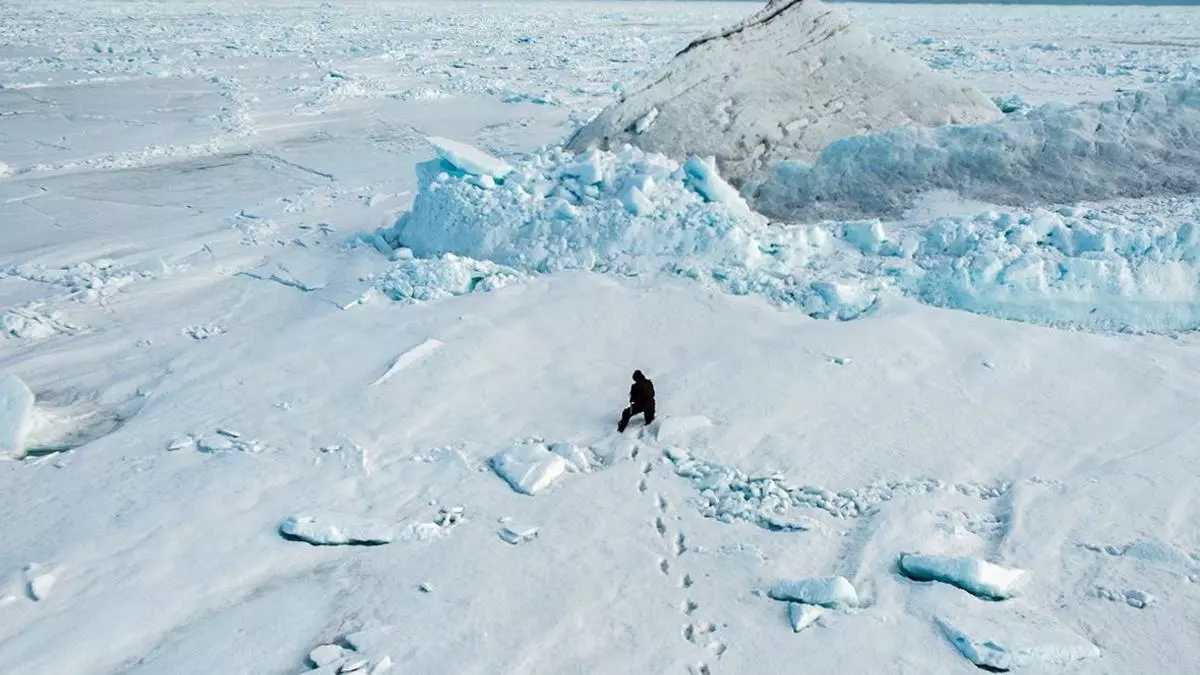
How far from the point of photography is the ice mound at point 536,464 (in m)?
4.73

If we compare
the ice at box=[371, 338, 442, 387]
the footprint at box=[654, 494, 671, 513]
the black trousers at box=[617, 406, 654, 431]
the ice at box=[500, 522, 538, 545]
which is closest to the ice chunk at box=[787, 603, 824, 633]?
the footprint at box=[654, 494, 671, 513]

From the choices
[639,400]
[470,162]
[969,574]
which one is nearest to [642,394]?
[639,400]

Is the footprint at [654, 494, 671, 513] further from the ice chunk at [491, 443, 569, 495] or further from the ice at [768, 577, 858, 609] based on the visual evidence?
the ice at [768, 577, 858, 609]

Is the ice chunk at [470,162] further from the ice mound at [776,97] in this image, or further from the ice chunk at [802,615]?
the ice chunk at [802,615]

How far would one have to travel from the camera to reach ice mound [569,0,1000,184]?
361 inches

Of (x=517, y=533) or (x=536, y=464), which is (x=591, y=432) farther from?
(x=517, y=533)

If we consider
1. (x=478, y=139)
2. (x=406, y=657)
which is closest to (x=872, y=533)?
(x=406, y=657)

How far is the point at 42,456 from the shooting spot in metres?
5.21

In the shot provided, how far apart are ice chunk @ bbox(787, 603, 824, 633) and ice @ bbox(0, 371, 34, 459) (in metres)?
4.56

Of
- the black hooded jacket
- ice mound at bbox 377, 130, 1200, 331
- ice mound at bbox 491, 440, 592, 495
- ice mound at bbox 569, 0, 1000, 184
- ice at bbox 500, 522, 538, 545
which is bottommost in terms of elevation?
ice at bbox 500, 522, 538, 545

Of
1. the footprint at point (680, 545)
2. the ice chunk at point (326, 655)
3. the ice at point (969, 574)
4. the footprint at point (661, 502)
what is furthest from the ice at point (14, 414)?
the ice at point (969, 574)

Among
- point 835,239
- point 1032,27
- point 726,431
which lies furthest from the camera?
point 1032,27

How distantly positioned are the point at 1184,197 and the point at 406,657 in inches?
306

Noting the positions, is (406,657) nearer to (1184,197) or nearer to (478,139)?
(1184,197)
